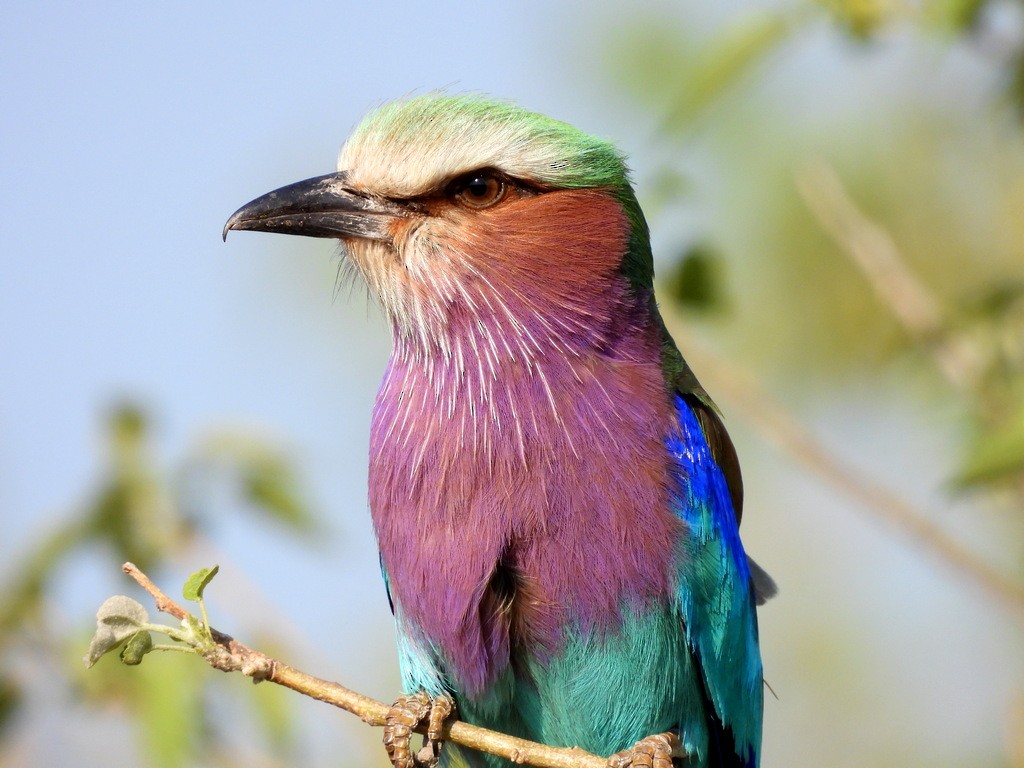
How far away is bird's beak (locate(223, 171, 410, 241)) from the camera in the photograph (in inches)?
158

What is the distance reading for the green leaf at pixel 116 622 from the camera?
2951 millimetres

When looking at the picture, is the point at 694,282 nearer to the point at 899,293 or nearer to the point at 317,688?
the point at 899,293

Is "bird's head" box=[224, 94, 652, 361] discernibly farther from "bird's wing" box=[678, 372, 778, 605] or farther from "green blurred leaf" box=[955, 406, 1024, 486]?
"green blurred leaf" box=[955, 406, 1024, 486]

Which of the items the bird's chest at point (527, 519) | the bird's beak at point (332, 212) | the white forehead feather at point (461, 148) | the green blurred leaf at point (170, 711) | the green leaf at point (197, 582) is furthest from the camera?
the green blurred leaf at point (170, 711)

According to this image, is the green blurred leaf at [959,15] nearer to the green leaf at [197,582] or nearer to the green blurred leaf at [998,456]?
the green blurred leaf at [998,456]

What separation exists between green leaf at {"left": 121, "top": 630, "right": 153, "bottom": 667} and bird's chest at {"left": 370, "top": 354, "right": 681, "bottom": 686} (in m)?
1.00

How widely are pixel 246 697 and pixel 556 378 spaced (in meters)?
1.69

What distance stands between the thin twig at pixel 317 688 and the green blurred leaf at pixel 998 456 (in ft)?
3.90

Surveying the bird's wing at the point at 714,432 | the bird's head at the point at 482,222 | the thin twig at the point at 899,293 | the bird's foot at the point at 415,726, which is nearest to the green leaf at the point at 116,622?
the bird's foot at the point at 415,726

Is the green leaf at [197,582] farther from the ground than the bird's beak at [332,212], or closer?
closer

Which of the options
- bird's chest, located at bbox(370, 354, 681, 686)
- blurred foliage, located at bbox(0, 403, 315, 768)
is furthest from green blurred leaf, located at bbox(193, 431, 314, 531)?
bird's chest, located at bbox(370, 354, 681, 686)

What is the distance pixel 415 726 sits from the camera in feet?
12.6

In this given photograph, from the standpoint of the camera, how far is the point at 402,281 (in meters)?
4.06

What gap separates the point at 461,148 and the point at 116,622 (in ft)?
5.51
